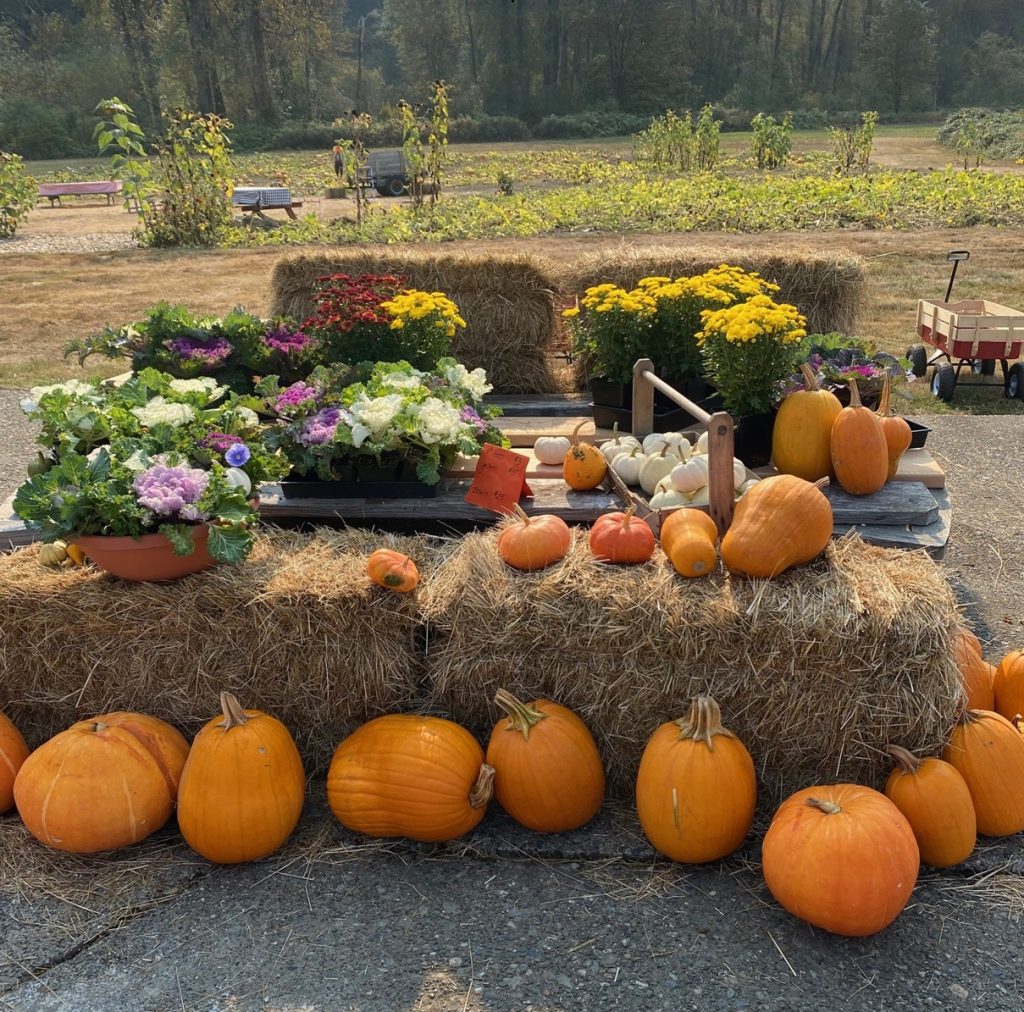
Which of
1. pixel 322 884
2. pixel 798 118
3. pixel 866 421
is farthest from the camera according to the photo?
pixel 798 118

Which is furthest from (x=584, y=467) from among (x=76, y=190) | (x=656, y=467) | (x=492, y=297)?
(x=76, y=190)

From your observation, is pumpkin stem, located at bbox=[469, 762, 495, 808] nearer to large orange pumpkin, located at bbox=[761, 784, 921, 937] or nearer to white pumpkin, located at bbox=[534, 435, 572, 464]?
large orange pumpkin, located at bbox=[761, 784, 921, 937]

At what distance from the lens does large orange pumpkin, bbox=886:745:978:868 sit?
7.72 ft

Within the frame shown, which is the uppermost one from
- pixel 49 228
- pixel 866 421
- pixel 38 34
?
pixel 38 34

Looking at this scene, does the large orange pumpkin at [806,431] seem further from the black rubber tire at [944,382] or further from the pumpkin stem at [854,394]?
the black rubber tire at [944,382]

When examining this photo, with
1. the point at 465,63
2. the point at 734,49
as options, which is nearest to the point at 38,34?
the point at 465,63

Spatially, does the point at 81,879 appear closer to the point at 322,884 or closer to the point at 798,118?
the point at 322,884

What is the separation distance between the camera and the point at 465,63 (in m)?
49.7

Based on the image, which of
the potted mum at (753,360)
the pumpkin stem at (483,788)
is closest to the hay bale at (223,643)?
the pumpkin stem at (483,788)

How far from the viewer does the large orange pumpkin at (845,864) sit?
2.10m

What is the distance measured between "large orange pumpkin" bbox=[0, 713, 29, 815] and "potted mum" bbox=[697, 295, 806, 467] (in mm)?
2669

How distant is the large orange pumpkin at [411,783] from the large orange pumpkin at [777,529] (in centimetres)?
90

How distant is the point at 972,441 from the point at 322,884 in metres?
4.87

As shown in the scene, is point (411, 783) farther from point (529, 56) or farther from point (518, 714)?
point (529, 56)
